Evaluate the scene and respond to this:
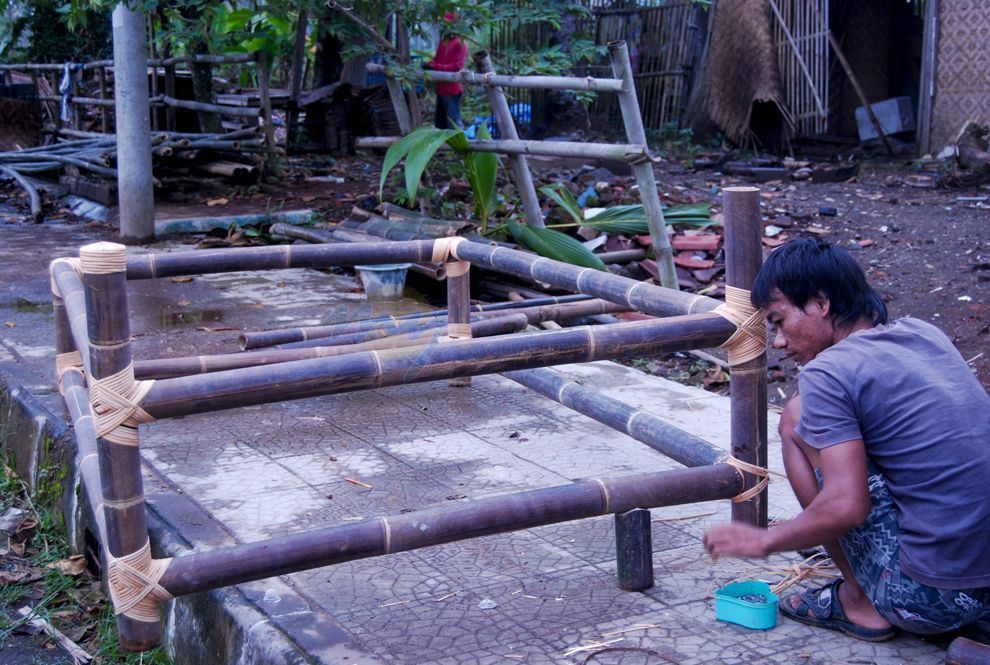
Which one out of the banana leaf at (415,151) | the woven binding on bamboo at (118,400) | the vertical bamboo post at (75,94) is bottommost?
the woven binding on bamboo at (118,400)

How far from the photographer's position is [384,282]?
18.6 feet

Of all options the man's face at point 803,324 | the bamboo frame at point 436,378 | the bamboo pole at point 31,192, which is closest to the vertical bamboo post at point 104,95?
the bamboo pole at point 31,192

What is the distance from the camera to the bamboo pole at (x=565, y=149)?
5.16 meters

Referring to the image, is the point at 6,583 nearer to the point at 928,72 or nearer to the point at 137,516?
the point at 137,516

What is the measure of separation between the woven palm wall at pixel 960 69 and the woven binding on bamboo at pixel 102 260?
9802mm

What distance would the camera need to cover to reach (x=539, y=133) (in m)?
13.7

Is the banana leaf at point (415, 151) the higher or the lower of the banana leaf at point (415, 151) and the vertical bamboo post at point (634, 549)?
the higher

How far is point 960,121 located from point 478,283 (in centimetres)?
656

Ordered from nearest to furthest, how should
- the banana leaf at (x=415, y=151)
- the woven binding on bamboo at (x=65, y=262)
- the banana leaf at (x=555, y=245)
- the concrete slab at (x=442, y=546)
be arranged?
1. the concrete slab at (x=442, y=546)
2. the woven binding on bamboo at (x=65, y=262)
3. the banana leaf at (x=555, y=245)
4. the banana leaf at (x=415, y=151)

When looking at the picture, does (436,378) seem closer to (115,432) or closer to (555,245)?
(115,432)

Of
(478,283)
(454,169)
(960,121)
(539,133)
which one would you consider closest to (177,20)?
(454,169)

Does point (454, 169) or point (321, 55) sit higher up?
point (321, 55)

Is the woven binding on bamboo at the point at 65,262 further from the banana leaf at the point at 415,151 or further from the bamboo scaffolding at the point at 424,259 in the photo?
the banana leaf at the point at 415,151

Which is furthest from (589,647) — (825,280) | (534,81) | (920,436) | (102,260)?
(534,81)
